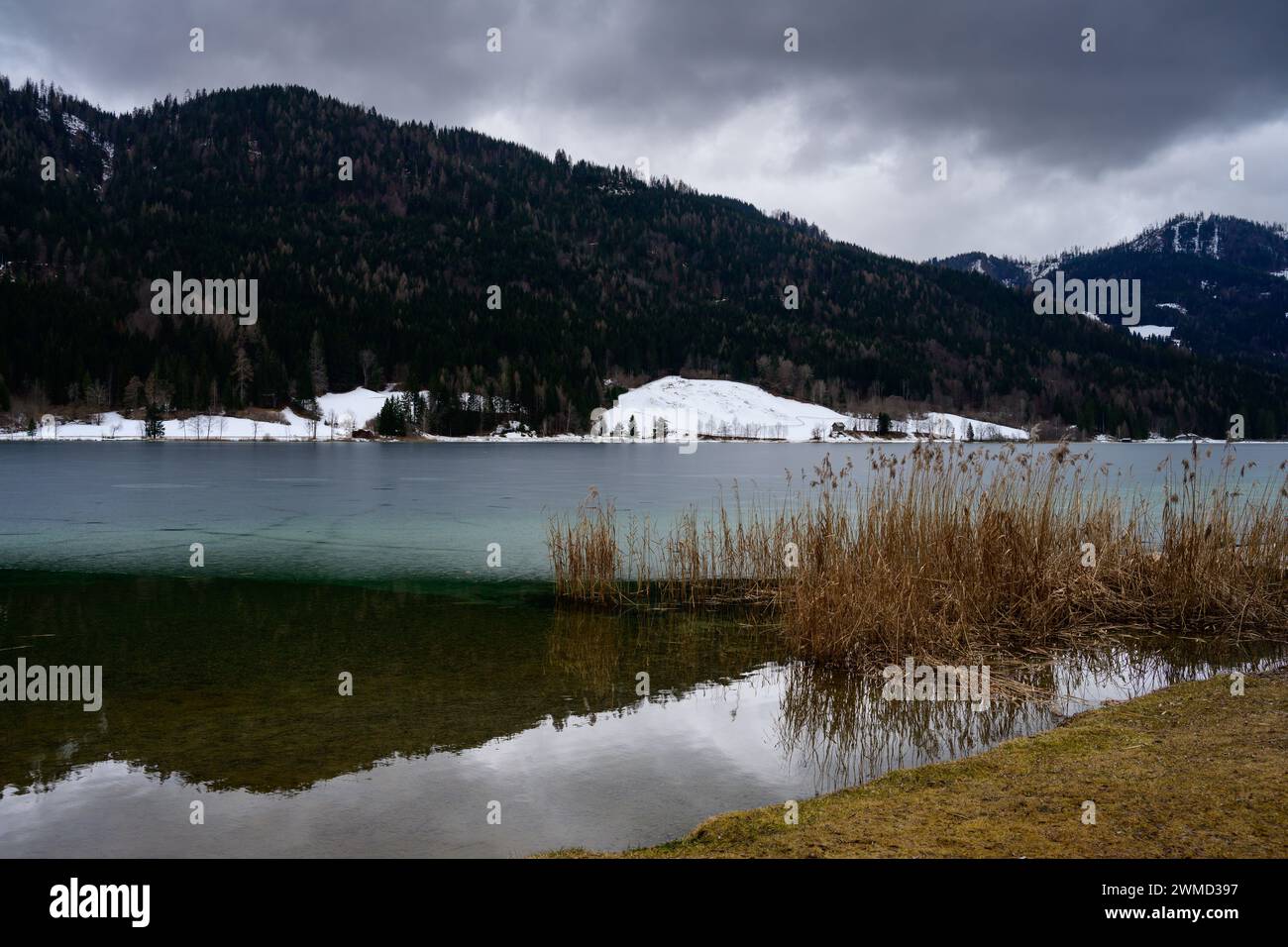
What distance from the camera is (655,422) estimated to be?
443 feet

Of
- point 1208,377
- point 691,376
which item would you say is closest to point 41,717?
point 691,376

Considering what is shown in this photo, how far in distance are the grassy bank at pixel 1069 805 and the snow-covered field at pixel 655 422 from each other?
93909 mm

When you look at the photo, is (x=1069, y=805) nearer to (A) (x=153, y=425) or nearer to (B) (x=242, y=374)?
(A) (x=153, y=425)

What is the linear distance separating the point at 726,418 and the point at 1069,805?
144085 millimetres

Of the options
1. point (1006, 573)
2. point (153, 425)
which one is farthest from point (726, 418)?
point (1006, 573)

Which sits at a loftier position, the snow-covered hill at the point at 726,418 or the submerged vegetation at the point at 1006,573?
the snow-covered hill at the point at 726,418

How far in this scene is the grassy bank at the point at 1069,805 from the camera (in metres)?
4.65

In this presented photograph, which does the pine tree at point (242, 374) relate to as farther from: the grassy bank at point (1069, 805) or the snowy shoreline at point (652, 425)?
the grassy bank at point (1069, 805)

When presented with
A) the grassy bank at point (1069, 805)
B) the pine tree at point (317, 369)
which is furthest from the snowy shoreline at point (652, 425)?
the grassy bank at point (1069, 805)

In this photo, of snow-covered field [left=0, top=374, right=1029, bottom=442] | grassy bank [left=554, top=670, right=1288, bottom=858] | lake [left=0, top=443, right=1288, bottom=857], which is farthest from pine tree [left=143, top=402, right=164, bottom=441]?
grassy bank [left=554, top=670, right=1288, bottom=858]

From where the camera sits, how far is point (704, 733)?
26.3ft

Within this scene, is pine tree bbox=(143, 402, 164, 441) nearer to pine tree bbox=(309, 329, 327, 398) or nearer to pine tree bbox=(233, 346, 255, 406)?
pine tree bbox=(233, 346, 255, 406)

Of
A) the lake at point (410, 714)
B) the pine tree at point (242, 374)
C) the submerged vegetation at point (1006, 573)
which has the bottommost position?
the lake at point (410, 714)

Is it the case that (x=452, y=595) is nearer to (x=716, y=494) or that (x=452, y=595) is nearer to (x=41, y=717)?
(x=41, y=717)
